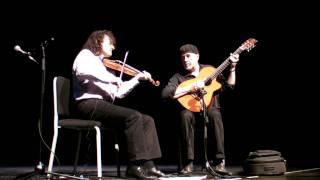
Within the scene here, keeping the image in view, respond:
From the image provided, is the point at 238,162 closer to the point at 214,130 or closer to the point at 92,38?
the point at 214,130

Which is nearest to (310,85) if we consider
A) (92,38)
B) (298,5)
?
(298,5)

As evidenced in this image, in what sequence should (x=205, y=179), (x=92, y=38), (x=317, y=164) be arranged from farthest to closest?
(x=317, y=164) < (x=92, y=38) < (x=205, y=179)

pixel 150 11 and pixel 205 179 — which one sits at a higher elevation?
pixel 150 11

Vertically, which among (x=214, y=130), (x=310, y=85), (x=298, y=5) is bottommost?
(x=214, y=130)

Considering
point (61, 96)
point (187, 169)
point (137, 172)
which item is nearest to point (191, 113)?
Answer: point (187, 169)

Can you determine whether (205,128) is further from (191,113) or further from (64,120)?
(64,120)

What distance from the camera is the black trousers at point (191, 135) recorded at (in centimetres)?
A: 341

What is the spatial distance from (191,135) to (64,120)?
3.43ft

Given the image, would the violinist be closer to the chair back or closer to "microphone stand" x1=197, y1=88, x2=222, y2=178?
the chair back

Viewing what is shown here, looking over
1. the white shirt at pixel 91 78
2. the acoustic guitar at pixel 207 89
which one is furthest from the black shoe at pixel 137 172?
the acoustic guitar at pixel 207 89

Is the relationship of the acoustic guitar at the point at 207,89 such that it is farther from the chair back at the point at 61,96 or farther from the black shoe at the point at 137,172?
the chair back at the point at 61,96

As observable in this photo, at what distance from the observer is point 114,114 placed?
118 inches

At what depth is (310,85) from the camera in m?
4.89

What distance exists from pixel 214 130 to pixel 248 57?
1.75 m
